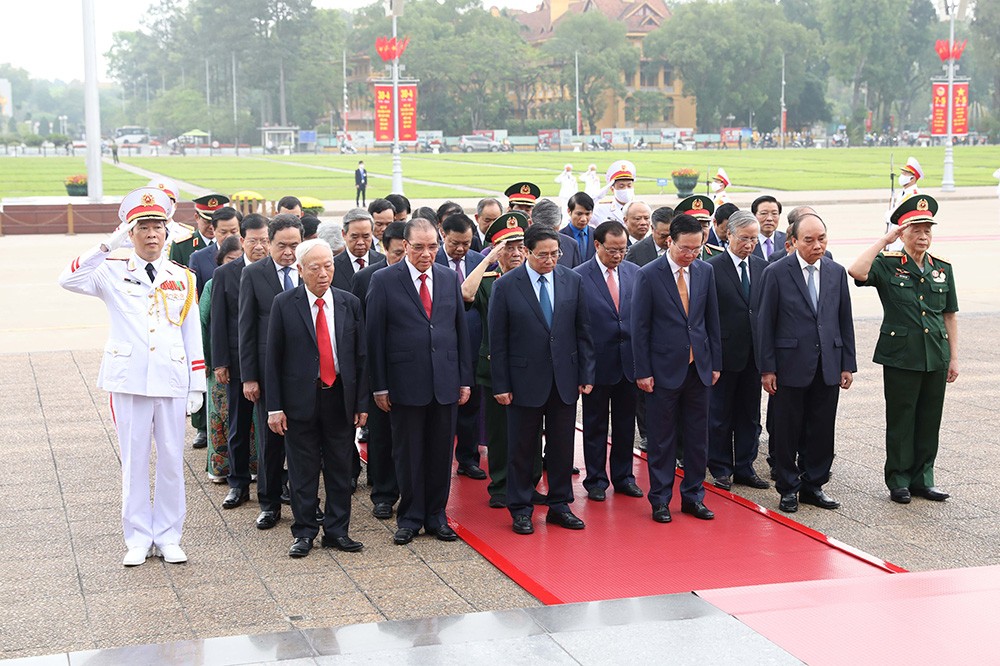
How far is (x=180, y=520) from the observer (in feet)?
22.4

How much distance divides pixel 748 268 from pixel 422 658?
4282mm

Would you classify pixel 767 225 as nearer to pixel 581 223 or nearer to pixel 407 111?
pixel 581 223

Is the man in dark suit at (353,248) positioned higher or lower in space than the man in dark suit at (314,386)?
higher

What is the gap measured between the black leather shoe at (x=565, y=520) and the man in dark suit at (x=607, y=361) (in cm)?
61

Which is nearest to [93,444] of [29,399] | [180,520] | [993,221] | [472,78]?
[29,399]

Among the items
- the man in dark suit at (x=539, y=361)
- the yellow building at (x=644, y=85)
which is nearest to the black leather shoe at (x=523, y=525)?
the man in dark suit at (x=539, y=361)

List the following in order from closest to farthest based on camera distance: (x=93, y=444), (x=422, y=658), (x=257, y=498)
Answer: (x=422, y=658), (x=257, y=498), (x=93, y=444)

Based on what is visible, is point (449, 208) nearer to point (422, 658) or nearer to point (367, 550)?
point (367, 550)

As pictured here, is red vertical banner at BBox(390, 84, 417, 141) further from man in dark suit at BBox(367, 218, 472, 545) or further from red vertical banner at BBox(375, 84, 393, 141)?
man in dark suit at BBox(367, 218, 472, 545)

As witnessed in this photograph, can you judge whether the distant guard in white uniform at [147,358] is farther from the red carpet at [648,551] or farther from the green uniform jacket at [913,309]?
the green uniform jacket at [913,309]

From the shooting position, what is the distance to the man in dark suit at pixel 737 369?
8.26 metres

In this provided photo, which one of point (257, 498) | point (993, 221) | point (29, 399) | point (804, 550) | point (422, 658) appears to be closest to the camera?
point (422, 658)

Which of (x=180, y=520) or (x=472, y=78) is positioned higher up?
(x=472, y=78)

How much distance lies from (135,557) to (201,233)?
4.21 metres
